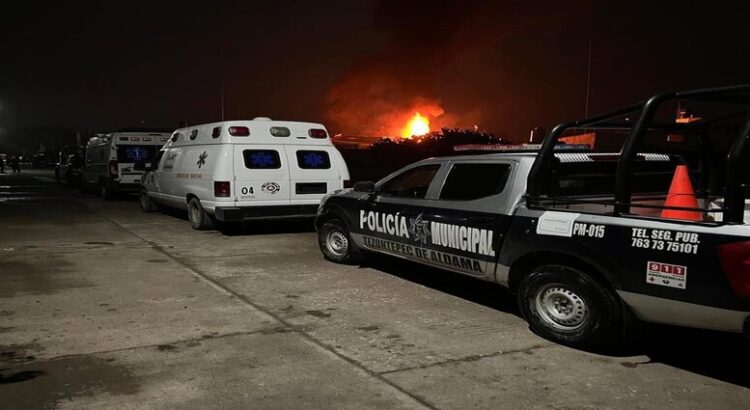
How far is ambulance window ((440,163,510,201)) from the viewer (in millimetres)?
5281

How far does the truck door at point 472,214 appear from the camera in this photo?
198 inches

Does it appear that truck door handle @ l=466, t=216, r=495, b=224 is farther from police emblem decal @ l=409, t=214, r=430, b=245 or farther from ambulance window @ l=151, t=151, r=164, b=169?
ambulance window @ l=151, t=151, r=164, b=169

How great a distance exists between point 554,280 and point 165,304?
367cm

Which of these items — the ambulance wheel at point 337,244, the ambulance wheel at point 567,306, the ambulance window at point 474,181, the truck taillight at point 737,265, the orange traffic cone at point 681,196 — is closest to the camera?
the truck taillight at point 737,265

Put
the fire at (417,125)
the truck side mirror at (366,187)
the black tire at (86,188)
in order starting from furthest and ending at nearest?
the fire at (417,125), the black tire at (86,188), the truck side mirror at (366,187)

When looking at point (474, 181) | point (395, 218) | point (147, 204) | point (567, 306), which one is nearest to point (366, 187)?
point (395, 218)

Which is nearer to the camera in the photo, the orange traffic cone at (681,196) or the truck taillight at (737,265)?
the truck taillight at (737,265)

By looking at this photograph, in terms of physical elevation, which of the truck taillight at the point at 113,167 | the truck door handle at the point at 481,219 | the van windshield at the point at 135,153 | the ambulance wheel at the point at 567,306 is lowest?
the ambulance wheel at the point at 567,306

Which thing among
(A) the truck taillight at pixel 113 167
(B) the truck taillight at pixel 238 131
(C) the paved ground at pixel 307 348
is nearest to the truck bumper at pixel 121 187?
(A) the truck taillight at pixel 113 167

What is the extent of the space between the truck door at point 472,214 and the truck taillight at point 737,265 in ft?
5.76

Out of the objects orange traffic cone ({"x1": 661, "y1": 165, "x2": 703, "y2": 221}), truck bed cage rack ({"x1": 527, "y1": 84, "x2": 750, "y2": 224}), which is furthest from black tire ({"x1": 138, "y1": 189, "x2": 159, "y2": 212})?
orange traffic cone ({"x1": 661, "y1": 165, "x2": 703, "y2": 221})

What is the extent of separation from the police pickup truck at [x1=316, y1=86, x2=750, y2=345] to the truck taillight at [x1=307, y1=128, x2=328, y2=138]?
423 centimetres

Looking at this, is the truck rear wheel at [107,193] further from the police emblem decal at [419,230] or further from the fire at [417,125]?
the fire at [417,125]

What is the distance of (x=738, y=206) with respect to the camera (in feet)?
11.6
